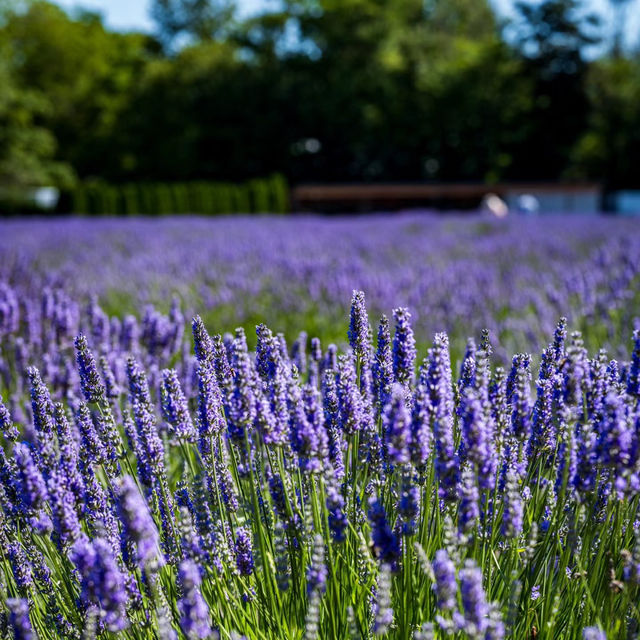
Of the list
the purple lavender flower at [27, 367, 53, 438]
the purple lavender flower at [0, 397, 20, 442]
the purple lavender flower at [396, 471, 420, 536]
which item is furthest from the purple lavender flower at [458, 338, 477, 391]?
the purple lavender flower at [0, 397, 20, 442]

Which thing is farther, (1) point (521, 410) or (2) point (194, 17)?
(2) point (194, 17)

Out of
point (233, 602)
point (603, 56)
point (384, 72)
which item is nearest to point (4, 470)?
point (233, 602)

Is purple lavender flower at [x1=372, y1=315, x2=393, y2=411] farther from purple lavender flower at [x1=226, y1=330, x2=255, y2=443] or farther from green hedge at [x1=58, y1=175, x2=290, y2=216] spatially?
green hedge at [x1=58, y1=175, x2=290, y2=216]

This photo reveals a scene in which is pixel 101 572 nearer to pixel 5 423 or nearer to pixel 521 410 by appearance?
pixel 5 423

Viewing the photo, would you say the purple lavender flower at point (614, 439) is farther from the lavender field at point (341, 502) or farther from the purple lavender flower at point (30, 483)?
the purple lavender flower at point (30, 483)

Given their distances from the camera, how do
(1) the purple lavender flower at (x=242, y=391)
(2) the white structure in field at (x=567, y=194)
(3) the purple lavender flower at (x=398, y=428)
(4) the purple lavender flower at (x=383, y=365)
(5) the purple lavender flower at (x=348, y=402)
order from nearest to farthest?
(3) the purple lavender flower at (x=398, y=428), (1) the purple lavender flower at (x=242, y=391), (5) the purple lavender flower at (x=348, y=402), (4) the purple lavender flower at (x=383, y=365), (2) the white structure in field at (x=567, y=194)

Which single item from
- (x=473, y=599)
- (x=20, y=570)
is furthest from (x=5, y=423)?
(x=473, y=599)

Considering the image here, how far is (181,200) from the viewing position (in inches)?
1136

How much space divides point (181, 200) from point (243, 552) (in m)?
28.2

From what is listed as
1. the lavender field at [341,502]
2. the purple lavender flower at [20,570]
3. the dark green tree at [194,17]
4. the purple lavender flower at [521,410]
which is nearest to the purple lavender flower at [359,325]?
the lavender field at [341,502]

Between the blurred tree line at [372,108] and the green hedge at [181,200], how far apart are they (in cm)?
736

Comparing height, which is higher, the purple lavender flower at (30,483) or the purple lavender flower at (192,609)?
the purple lavender flower at (30,483)

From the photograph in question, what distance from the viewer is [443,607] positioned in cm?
112

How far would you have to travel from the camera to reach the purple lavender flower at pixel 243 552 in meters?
1.61
